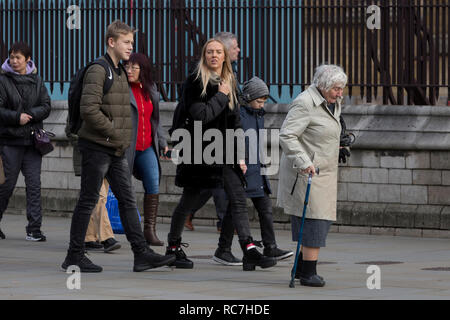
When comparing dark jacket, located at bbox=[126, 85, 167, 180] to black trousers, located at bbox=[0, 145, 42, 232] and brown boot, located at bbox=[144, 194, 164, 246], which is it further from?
black trousers, located at bbox=[0, 145, 42, 232]

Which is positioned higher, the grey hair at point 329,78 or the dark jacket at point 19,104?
the grey hair at point 329,78

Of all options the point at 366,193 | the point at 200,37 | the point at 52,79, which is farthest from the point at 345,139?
the point at 52,79

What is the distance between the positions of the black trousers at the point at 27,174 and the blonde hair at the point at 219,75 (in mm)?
3330

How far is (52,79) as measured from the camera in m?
16.2

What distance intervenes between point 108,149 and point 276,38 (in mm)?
5460

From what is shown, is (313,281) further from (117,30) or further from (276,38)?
(276,38)

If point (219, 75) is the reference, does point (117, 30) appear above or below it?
above

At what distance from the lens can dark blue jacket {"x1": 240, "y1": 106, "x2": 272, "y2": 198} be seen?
10.3 m

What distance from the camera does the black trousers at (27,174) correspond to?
484 inches

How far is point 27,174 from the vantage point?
1238 cm

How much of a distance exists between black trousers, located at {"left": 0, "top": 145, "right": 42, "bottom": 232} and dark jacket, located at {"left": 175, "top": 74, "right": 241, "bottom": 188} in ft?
10.3

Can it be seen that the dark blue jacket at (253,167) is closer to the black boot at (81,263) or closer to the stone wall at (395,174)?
the black boot at (81,263)

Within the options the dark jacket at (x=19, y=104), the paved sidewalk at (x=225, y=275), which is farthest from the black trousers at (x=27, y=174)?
the paved sidewalk at (x=225, y=275)

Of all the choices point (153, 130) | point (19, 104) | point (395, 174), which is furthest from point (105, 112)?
point (395, 174)
